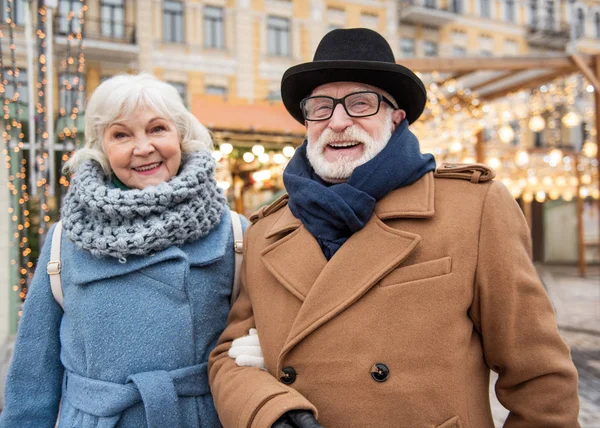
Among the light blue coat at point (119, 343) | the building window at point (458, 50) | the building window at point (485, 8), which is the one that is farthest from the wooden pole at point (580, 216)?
the light blue coat at point (119, 343)

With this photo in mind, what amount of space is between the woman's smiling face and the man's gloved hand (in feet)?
3.12

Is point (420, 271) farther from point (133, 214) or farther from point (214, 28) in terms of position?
point (214, 28)

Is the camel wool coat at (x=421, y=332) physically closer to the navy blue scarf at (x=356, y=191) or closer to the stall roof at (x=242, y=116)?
the navy blue scarf at (x=356, y=191)

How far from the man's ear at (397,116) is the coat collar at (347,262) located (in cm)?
28

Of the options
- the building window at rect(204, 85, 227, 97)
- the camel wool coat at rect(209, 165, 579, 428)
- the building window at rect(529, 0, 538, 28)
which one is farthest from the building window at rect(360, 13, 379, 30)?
the camel wool coat at rect(209, 165, 579, 428)

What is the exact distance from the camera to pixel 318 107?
1812mm

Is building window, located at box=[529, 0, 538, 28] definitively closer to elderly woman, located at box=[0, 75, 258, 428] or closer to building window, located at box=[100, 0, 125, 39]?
building window, located at box=[100, 0, 125, 39]

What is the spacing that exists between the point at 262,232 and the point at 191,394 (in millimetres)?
623

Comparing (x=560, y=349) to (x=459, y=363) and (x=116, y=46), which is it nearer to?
(x=459, y=363)

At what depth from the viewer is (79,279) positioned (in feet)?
5.62

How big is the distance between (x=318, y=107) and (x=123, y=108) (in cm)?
71

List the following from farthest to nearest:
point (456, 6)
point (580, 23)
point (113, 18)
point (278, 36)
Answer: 1. point (580, 23)
2. point (456, 6)
3. point (278, 36)
4. point (113, 18)

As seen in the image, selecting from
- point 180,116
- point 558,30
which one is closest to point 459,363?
point 180,116

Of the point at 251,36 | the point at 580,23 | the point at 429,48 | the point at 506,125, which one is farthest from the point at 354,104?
the point at 580,23
